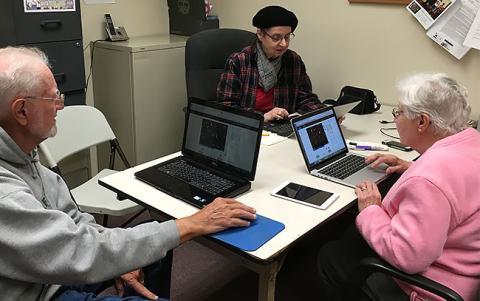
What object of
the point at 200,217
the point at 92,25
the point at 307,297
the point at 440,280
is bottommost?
the point at 307,297

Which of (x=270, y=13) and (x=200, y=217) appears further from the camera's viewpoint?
(x=270, y=13)

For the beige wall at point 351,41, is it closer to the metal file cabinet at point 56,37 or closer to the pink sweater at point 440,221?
the metal file cabinet at point 56,37

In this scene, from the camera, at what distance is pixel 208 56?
9.53ft

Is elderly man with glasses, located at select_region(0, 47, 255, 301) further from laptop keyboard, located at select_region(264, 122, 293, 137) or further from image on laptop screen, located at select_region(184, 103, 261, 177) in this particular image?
laptop keyboard, located at select_region(264, 122, 293, 137)

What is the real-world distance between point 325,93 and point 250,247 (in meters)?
2.06

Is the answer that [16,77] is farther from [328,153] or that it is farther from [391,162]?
[391,162]

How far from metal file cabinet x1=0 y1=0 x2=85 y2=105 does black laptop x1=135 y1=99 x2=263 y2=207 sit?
116 centimetres

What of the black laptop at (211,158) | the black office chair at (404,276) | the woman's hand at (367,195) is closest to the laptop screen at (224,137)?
the black laptop at (211,158)

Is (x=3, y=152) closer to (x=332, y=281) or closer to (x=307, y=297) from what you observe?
(x=332, y=281)

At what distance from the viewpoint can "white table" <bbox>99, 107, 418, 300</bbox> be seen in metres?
1.42

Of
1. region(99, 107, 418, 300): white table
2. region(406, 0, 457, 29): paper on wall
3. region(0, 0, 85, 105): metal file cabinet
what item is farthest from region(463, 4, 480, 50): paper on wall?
region(0, 0, 85, 105): metal file cabinet

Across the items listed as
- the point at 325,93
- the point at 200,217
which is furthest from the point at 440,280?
the point at 325,93

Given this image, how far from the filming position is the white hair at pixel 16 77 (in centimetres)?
127

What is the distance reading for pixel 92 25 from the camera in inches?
128
